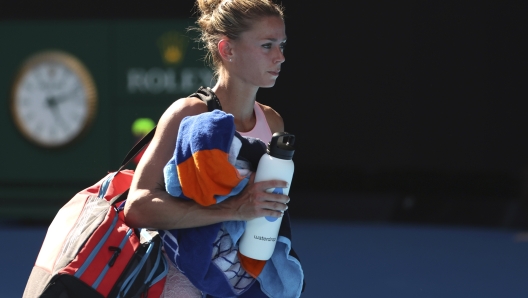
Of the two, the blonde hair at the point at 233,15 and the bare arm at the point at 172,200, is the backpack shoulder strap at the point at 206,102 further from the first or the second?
the blonde hair at the point at 233,15

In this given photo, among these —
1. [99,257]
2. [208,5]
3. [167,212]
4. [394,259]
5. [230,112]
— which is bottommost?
[394,259]

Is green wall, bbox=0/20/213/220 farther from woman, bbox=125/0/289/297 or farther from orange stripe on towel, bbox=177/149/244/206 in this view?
orange stripe on towel, bbox=177/149/244/206

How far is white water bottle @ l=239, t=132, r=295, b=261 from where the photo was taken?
1.82 m

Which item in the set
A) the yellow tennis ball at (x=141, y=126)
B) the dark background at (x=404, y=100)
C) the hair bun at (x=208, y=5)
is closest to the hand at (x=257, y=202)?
the hair bun at (x=208, y=5)

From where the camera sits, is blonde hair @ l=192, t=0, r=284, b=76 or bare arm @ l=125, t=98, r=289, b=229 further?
blonde hair @ l=192, t=0, r=284, b=76

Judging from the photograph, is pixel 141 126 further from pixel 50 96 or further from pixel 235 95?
pixel 235 95

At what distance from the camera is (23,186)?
7328 millimetres

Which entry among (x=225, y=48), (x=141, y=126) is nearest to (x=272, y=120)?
(x=225, y=48)

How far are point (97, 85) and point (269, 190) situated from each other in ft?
18.8

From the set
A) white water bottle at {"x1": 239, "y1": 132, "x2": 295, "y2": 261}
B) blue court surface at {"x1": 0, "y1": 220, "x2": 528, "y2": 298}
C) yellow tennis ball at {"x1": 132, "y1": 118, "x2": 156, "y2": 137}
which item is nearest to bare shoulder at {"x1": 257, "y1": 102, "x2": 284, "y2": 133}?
white water bottle at {"x1": 239, "y1": 132, "x2": 295, "y2": 261}

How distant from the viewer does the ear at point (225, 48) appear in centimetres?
207

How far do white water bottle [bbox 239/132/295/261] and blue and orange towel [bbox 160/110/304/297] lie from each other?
3cm

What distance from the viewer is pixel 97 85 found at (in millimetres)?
7301

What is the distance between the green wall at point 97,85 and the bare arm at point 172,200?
17.4ft
